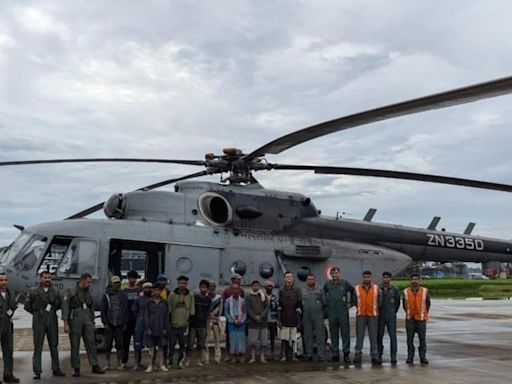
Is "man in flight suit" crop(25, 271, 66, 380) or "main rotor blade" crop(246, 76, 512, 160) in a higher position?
"main rotor blade" crop(246, 76, 512, 160)

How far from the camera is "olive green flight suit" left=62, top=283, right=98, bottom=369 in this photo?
820 centimetres

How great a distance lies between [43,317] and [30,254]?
2.36 metres

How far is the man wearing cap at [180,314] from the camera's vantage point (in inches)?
344

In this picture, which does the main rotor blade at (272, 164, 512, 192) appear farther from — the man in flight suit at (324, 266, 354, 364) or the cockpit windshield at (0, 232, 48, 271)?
the cockpit windshield at (0, 232, 48, 271)

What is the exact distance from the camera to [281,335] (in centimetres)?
953

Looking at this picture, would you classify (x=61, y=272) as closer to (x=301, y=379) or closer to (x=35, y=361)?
(x=35, y=361)

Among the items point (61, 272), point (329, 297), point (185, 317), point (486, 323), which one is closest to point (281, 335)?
point (329, 297)

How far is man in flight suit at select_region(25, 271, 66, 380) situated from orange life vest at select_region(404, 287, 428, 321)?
17.9 feet

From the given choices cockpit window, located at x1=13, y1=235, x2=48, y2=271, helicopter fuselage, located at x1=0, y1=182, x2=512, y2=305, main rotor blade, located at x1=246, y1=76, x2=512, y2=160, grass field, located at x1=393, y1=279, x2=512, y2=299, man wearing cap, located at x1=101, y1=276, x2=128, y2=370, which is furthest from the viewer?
grass field, located at x1=393, y1=279, x2=512, y2=299

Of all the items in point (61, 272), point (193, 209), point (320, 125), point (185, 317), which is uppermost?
point (320, 125)

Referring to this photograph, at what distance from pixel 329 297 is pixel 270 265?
6.79 ft

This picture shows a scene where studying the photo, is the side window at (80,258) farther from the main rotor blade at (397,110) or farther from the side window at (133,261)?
the main rotor blade at (397,110)

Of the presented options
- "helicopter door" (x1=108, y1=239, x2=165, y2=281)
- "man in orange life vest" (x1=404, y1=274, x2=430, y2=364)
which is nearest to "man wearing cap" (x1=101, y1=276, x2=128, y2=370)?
"helicopter door" (x1=108, y1=239, x2=165, y2=281)

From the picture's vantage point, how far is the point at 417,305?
941 cm
